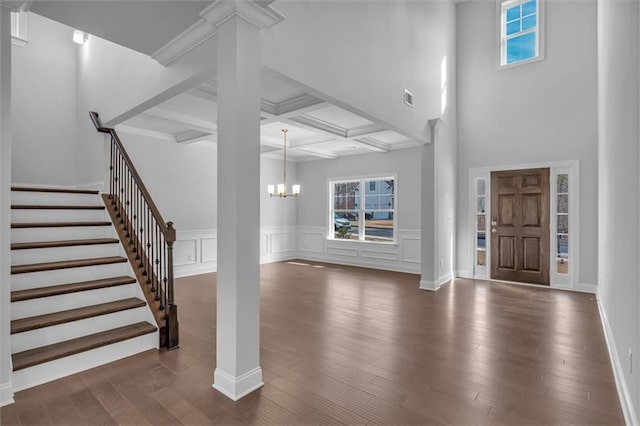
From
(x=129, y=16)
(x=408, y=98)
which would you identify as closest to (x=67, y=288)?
(x=129, y=16)

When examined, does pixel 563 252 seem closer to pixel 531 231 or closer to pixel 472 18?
pixel 531 231

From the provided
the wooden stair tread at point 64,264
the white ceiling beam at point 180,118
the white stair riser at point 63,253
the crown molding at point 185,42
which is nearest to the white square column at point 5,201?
the wooden stair tread at point 64,264

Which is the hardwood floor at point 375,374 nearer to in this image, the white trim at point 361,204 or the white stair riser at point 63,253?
the white stair riser at point 63,253

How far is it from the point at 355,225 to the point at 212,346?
552 centimetres

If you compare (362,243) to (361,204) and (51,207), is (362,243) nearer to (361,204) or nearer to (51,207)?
(361,204)

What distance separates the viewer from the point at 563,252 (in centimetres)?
562

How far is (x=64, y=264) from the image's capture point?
3178mm

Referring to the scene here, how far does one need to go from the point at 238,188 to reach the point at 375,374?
179 centimetres

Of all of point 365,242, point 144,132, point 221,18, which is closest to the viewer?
point 221,18

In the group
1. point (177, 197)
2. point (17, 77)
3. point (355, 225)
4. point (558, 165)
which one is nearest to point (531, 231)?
point (558, 165)

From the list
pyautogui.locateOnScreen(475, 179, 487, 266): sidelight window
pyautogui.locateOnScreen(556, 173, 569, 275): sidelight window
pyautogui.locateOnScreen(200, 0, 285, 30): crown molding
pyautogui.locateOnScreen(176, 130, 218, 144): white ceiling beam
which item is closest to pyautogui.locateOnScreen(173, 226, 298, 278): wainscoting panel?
pyautogui.locateOnScreen(176, 130, 218, 144): white ceiling beam

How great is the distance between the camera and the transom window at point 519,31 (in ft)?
19.6

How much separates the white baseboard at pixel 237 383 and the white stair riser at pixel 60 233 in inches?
96.1

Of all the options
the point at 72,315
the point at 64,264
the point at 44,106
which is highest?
the point at 44,106
